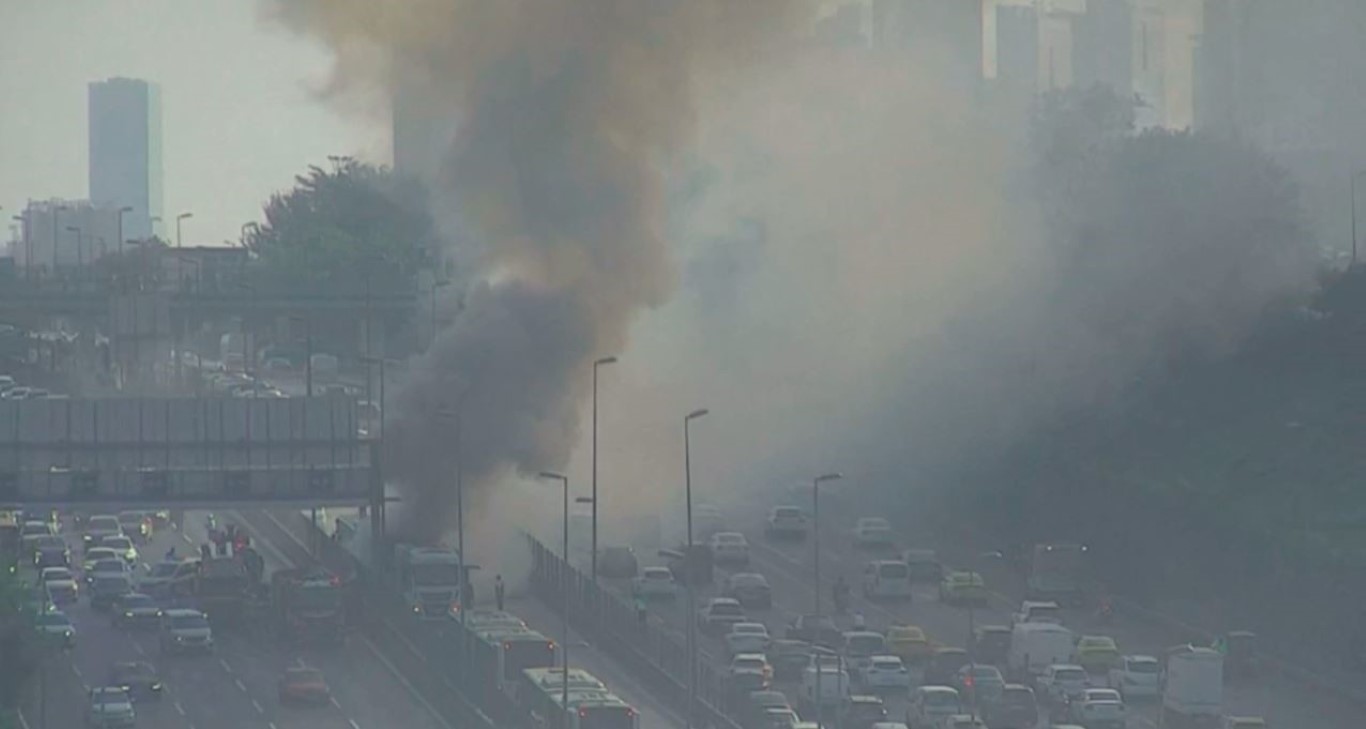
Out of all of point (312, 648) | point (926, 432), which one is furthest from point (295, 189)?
point (312, 648)

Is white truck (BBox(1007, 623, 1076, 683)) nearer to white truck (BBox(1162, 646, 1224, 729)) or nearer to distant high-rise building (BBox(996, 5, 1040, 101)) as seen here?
white truck (BBox(1162, 646, 1224, 729))

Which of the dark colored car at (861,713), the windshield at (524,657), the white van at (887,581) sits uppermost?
the white van at (887,581)

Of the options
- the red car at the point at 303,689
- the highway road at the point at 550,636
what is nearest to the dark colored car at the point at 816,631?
the highway road at the point at 550,636

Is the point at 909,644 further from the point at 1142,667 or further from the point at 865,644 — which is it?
the point at 1142,667

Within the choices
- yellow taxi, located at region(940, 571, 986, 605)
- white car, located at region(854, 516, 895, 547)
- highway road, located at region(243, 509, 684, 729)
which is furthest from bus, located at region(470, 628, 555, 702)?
white car, located at region(854, 516, 895, 547)

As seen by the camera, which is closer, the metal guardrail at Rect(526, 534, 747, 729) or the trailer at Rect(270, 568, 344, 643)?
the metal guardrail at Rect(526, 534, 747, 729)

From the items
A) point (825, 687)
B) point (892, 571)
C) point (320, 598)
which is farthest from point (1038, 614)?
point (320, 598)

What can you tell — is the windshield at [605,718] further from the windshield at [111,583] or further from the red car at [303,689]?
the windshield at [111,583]
